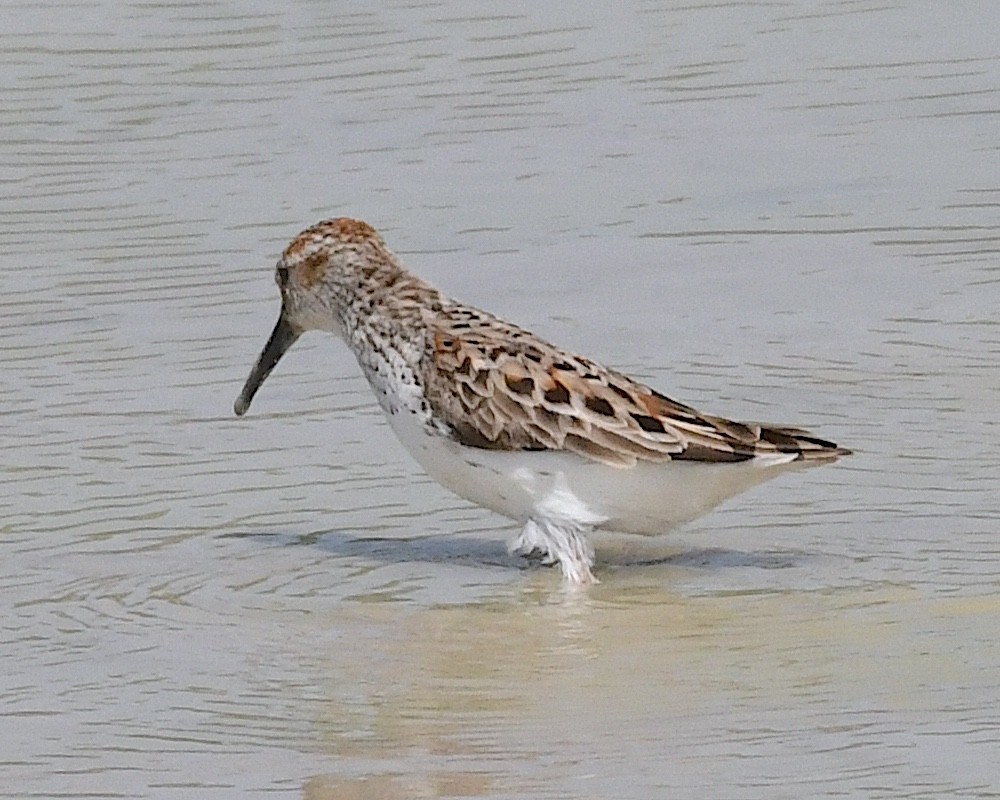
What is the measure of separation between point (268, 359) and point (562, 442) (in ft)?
3.87

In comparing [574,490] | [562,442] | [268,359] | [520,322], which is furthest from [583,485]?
[520,322]

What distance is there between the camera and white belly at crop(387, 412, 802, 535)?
276 inches

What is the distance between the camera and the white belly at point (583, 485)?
702 cm

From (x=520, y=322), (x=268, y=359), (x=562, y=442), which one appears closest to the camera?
(x=562, y=442)

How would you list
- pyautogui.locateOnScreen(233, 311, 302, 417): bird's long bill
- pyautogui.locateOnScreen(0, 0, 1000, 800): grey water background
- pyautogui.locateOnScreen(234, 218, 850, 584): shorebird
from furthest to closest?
pyautogui.locateOnScreen(233, 311, 302, 417): bird's long bill
pyautogui.locateOnScreen(234, 218, 850, 584): shorebird
pyautogui.locateOnScreen(0, 0, 1000, 800): grey water background

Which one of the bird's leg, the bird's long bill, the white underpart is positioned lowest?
the bird's leg

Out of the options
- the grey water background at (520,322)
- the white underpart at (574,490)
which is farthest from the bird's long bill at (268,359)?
the white underpart at (574,490)

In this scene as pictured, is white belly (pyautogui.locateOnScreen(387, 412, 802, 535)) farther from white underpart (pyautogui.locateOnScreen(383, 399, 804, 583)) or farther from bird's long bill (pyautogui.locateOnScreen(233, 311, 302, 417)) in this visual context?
bird's long bill (pyautogui.locateOnScreen(233, 311, 302, 417))

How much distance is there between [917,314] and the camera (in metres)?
8.70

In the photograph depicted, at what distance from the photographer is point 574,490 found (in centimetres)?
707

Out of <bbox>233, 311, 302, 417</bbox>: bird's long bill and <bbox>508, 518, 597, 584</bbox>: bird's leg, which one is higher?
<bbox>233, 311, 302, 417</bbox>: bird's long bill

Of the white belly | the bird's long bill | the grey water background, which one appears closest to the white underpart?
the white belly

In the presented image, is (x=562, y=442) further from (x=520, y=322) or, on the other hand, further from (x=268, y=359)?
(x=520, y=322)

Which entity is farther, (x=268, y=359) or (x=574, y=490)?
(x=268, y=359)
